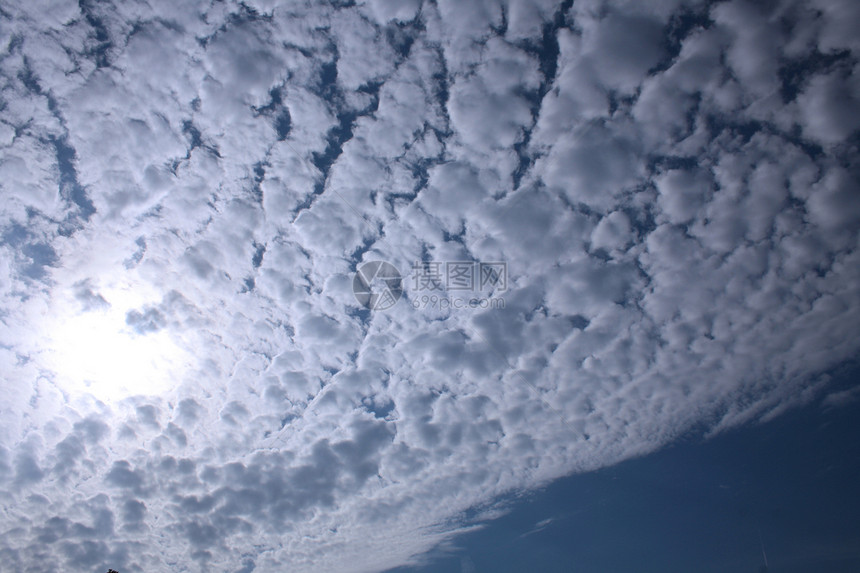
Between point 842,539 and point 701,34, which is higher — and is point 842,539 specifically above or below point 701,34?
below

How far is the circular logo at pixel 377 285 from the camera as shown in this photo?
640 cm

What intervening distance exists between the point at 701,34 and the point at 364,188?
5.16 m

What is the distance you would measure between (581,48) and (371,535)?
18706mm

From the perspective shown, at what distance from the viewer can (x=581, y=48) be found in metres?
4.55

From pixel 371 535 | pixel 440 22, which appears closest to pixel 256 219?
pixel 440 22

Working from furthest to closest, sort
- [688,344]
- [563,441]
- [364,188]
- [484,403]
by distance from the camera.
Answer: [563,441], [484,403], [688,344], [364,188]

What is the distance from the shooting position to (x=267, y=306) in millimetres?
6988

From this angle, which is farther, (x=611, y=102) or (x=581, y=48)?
(x=611, y=102)

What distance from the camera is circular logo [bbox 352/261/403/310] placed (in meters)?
6.40

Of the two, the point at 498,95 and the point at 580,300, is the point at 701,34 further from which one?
the point at 580,300

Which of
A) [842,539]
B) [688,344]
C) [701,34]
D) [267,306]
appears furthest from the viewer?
[842,539]

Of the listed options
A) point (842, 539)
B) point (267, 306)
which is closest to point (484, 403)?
point (267, 306)

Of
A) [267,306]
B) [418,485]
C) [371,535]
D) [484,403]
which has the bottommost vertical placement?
[371,535]

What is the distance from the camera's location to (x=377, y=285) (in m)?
6.65
